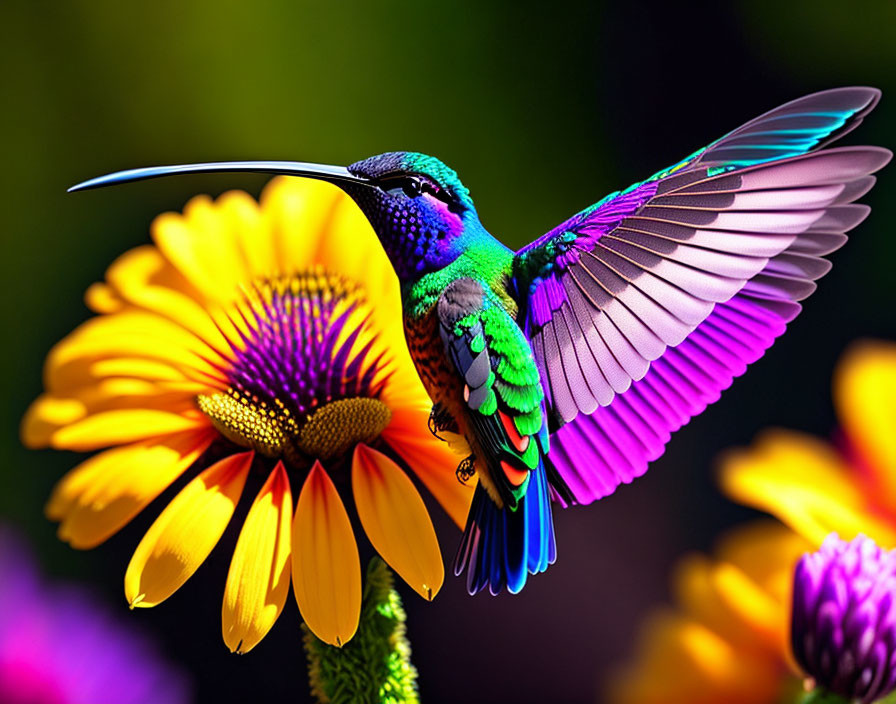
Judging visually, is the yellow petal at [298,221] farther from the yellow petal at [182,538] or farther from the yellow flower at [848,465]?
the yellow flower at [848,465]

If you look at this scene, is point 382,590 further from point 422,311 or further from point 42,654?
point 42,654

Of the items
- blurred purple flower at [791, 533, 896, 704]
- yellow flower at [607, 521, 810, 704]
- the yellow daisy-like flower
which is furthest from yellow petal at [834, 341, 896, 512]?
the yellow daisy-like flower

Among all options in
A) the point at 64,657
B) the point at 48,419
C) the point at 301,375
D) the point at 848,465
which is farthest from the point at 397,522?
the point at 848,465

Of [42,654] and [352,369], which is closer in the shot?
[352,369]

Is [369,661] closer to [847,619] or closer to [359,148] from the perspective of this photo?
[847,619]

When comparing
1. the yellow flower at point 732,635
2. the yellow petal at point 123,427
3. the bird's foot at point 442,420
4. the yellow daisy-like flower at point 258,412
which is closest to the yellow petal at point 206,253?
the yellow daisy-like flower at point 258,412

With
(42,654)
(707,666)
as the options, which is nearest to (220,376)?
(42,654)
